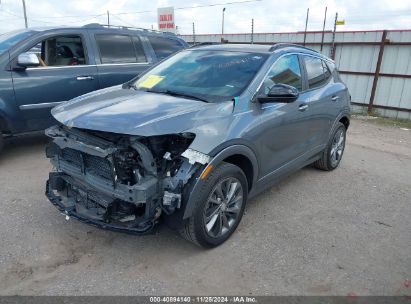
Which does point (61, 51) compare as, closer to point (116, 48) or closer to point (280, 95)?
point (116, 48)

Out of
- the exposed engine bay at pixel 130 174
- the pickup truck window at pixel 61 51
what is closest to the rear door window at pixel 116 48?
the pickup truck window at pixel 61 51

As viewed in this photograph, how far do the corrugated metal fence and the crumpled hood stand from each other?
28.6 ft

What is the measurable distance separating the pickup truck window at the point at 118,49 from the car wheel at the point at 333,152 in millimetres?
3539

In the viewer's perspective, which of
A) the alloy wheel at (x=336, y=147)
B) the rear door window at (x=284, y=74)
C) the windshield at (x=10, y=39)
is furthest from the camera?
the alloy wheel at (x=336, y=147)

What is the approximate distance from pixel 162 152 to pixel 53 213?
1.67 meters

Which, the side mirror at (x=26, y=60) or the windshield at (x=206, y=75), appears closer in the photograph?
the windshield at (x=206, y=75)

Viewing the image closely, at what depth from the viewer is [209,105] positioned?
3.17 meters

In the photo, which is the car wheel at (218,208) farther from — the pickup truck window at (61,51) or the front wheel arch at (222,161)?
the pickup truck window at (61,51)

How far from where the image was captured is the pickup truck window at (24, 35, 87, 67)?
17.9ft

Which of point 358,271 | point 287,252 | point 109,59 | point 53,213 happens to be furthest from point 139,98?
point 109,59

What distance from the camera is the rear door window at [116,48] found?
595cm

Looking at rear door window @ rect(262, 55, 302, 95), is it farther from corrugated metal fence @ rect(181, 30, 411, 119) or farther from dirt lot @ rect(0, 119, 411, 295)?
corrugated metal fence @ rect(181, 30, 411, 119)

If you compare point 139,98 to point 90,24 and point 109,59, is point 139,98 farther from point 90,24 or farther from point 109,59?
point 90,24

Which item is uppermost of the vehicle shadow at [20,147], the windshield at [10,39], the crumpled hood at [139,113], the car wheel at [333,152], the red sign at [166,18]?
the red sign at [166,18]
